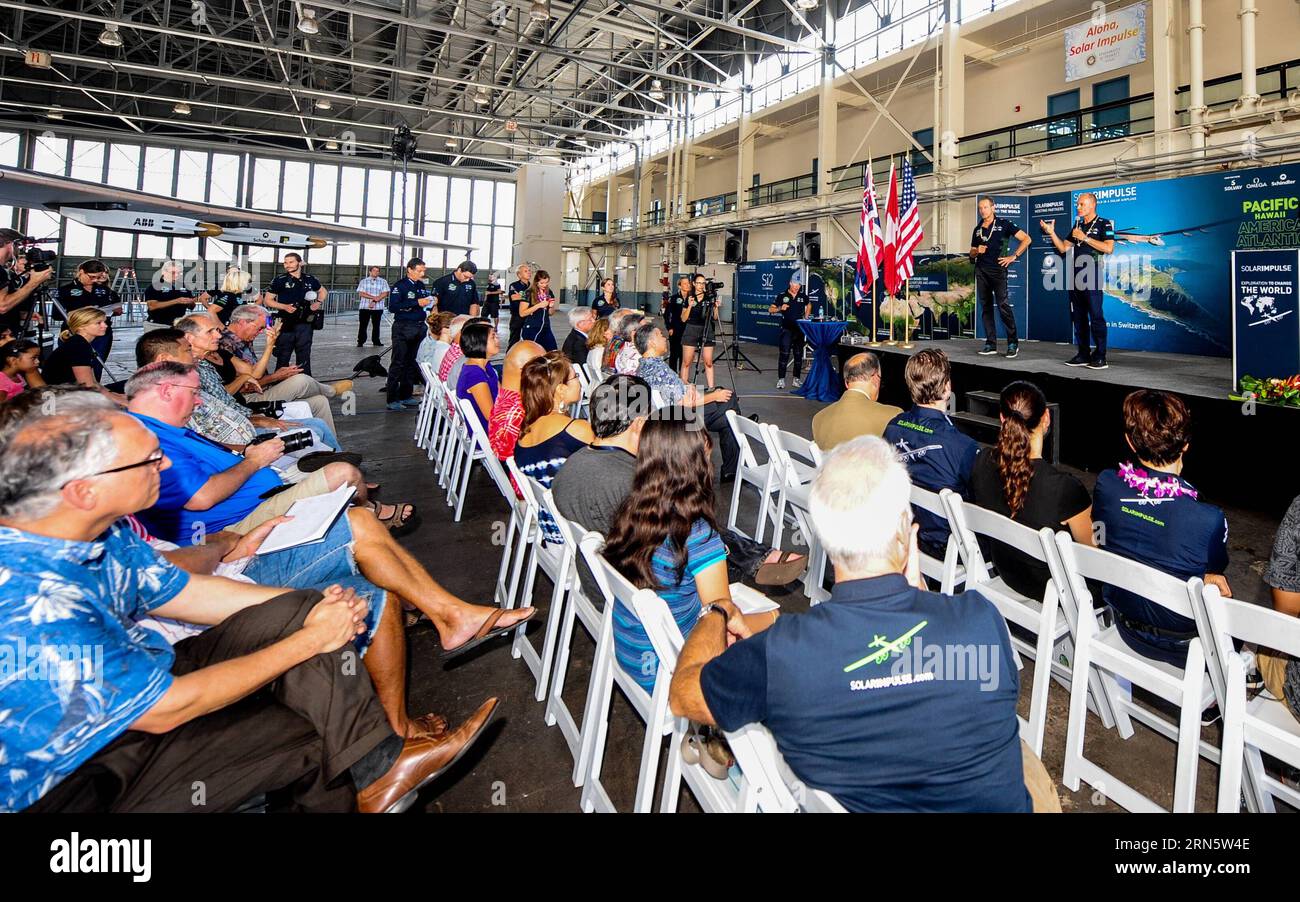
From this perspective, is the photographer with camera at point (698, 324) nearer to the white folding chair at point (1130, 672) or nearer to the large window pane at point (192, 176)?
the white folding chair at point (1130, 672)

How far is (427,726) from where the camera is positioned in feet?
5.60

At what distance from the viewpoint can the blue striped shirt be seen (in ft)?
5.18

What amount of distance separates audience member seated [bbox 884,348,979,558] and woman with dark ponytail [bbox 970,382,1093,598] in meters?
0.23

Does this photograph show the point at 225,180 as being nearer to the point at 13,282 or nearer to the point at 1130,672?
the point at 13,282

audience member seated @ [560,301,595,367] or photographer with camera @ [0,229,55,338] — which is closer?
photographer with camera @ [0,229,55,338]

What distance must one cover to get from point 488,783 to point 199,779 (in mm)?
765

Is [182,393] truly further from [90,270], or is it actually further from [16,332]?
[90,270]

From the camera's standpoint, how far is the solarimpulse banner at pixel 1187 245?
299 inches

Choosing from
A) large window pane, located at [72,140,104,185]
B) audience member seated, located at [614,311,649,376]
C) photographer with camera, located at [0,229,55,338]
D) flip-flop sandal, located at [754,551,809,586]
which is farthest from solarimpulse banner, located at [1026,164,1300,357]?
large window pane, located at [72,140,104,185]

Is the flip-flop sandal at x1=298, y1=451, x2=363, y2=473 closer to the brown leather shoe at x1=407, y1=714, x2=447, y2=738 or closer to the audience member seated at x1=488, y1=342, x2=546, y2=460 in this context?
the audience member seated at x1=488, y1=342, x2=546, y2=460

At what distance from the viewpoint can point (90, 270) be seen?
6715 mm

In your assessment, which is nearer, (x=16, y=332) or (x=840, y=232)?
(x=16, y=332)
